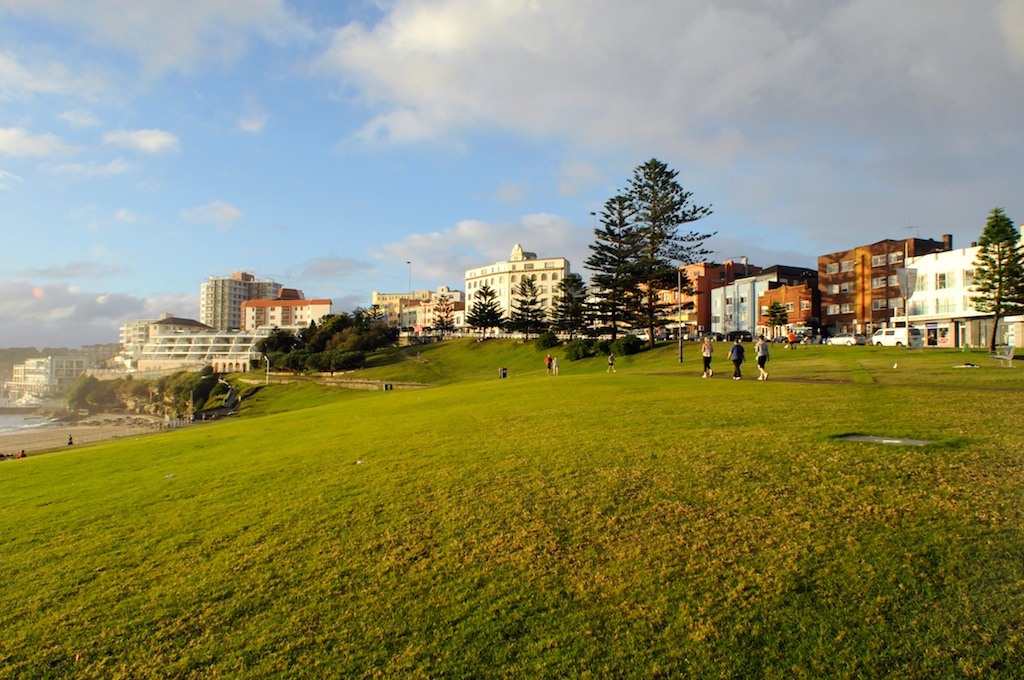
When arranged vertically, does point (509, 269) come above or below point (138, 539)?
above

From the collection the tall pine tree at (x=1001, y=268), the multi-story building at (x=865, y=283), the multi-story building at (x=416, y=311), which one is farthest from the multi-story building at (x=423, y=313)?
the tall pine tree at (x=1001, y=268)

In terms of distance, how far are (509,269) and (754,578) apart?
137961 millimetres

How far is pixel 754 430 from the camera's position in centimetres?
1177

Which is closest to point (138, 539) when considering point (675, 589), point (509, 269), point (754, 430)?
point (675, 589)

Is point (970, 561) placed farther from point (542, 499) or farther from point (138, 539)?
point (138, 539)

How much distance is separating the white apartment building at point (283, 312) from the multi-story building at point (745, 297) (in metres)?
123

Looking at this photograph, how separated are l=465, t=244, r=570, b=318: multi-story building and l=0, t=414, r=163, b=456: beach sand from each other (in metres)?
72.1

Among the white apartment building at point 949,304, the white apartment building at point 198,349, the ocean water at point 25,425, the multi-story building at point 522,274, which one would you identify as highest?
the multi-story building at point 522,274

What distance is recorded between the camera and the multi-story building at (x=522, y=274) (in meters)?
137

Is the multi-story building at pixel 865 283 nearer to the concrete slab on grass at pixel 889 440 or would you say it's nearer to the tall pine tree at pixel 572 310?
the tall pine tree at pixel 572 310

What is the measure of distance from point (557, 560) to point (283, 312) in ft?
624

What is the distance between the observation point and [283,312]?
601 ft

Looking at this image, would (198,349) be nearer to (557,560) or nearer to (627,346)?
(627,346)

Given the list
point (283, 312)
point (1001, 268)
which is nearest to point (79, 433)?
point (1001, 268)
